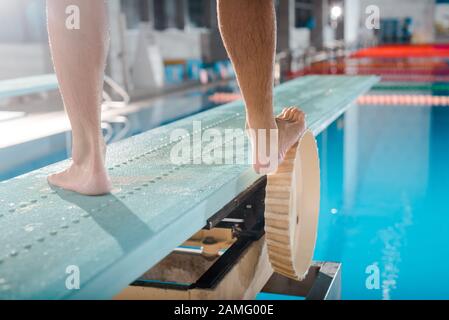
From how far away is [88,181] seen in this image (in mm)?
1348

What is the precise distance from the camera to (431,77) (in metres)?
10.1

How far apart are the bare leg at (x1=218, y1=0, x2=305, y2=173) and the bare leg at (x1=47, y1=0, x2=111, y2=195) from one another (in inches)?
12.3

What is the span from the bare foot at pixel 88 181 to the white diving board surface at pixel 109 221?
0.02 metres

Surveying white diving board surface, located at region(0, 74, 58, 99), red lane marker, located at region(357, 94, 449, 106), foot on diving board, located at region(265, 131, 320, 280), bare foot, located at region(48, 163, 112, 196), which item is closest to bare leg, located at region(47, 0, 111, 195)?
bare foot, located at region(48, 163, 112, 196)

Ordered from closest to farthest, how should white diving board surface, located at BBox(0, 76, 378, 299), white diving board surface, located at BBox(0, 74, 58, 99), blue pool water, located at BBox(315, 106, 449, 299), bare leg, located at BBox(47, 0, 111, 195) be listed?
white diving board surface, located at BBox(0, 76, 378, 299)
bare leg, located at BBox(47, 0, 111, 195)
blue pool water, located at BBox(315, 106, 449, 299)
white diving board surface, located at BBox(0, 74, 58, 99)

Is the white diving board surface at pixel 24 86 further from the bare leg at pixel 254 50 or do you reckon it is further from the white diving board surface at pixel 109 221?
the bare leg at pixel 254 50

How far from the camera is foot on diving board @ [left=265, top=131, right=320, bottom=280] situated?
56.8 inches

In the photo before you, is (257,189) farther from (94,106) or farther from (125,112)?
(125,112)

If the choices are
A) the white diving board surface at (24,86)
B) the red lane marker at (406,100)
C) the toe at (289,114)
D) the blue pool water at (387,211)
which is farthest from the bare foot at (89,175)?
the red lane marker at (406,100)

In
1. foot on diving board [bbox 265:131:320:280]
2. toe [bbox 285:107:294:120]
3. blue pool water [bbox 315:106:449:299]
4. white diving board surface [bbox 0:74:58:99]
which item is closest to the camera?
foot on diving board [bbox 265:131:320:280]

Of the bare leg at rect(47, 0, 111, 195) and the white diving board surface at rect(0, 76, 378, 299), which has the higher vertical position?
the bare leg at rect(47, 0, 111, 195)

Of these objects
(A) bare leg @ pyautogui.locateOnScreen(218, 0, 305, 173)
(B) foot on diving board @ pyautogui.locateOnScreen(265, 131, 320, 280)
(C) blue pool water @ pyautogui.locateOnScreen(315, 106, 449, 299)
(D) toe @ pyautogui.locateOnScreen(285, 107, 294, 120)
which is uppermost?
(A) bare leg @ pyautogui.locateOnScreen(218, 0, 305, 173)

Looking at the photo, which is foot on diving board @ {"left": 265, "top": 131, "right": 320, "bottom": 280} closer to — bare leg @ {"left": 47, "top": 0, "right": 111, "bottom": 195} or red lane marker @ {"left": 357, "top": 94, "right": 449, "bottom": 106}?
bare leg @ {"left": 47, "top": 0, "right": 111, "bottom": 195}

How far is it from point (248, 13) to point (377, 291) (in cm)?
123
